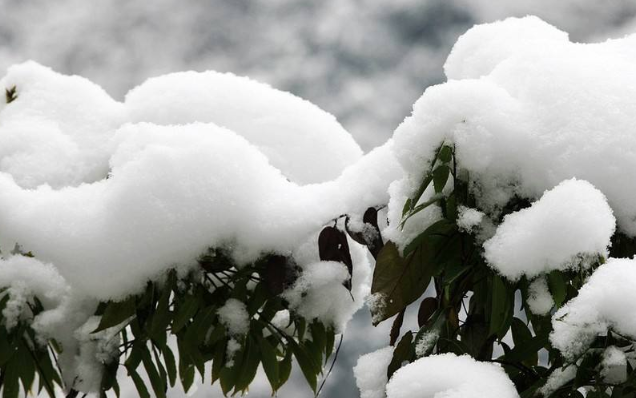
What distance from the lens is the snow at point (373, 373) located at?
89 centimetres

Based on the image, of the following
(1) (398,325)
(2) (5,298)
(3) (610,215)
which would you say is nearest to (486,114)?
(3) (610,215)

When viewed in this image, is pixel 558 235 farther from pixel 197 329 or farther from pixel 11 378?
pixel 11 378

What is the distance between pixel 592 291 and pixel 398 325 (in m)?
0.29

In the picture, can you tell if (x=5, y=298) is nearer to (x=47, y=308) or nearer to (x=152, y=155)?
(x=47, y=308)

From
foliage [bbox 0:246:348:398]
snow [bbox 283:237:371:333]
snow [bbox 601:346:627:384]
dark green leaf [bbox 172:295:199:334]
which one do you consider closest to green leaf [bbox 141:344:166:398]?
foliage [bbox 0:246:348:398]

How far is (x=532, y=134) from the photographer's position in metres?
0.80

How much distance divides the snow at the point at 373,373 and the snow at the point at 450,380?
0.18 metres

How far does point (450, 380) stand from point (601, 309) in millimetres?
158

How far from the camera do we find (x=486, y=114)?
0.79 metres

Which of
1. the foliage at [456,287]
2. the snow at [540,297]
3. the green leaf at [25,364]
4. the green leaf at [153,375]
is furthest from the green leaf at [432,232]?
the green leaf at [25,364]

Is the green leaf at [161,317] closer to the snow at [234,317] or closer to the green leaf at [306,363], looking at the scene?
the snow at [234,317]

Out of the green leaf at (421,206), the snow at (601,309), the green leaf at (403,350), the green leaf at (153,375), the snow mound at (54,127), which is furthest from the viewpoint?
the snow mound at (54,127)

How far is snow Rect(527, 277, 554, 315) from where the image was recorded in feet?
2.49

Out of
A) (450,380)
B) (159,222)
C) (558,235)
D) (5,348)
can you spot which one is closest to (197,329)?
(159,222)
